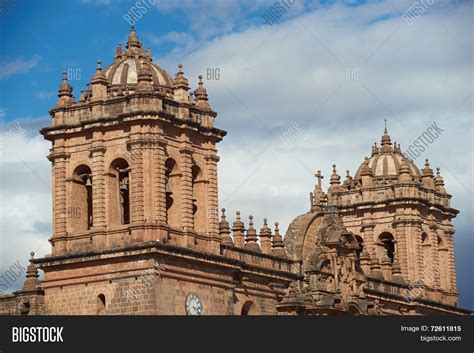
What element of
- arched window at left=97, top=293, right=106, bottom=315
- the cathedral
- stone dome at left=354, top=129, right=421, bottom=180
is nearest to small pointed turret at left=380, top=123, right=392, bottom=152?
stone dome at left=354, top=129, right=421, bottom=180

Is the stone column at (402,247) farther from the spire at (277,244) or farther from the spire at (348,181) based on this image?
the spire at (277,244)


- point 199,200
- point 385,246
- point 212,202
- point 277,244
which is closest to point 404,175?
point 385,246

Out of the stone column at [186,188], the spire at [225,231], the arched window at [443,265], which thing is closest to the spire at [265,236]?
the spire at [225,231]

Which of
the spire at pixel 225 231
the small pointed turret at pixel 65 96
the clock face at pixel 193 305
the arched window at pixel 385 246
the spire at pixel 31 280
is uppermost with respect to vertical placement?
the small pointed turret at pixel 65 96

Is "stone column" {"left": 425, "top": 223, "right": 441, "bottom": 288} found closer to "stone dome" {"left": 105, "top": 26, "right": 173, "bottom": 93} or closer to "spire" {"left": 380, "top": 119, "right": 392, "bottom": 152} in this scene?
"spire" {"left": 380, "top": 119, "right": 392, "bottom": 152}

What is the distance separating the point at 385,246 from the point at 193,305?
24128mm

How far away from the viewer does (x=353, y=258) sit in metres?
64.3

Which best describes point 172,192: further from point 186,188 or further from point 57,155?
point 57,155

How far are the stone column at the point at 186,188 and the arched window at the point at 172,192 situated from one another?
193 mm

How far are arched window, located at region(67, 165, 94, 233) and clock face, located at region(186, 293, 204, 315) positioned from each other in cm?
465

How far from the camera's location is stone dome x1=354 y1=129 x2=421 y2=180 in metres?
→ 74.9

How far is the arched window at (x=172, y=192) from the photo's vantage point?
53844 mm

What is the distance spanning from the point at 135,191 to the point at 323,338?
10.3 meters

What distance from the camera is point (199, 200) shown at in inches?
2178
